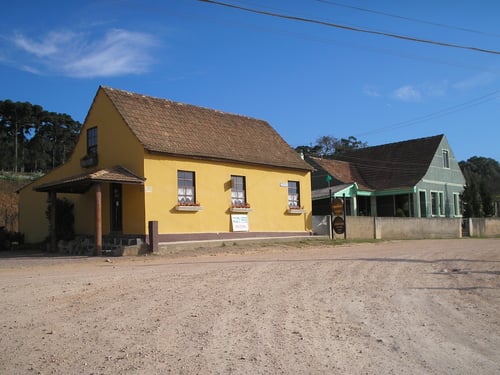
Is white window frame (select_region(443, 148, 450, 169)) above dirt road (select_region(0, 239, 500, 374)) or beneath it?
above

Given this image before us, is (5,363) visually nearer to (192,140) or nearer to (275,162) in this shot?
(192,140)

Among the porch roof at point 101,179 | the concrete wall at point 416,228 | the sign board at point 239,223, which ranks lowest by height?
the concrete wall at point 416,228

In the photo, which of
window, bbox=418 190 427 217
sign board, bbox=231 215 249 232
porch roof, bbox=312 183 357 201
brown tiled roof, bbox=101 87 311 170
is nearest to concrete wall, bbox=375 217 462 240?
window, bbox=418 190 427 217

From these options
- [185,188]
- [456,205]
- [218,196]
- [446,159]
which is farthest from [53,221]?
[456,205]

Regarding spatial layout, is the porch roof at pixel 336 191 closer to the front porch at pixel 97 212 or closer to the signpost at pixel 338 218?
the signpost at pixel 338 218

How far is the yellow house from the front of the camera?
771 inches

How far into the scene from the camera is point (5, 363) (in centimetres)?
549

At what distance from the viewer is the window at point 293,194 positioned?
996 inches

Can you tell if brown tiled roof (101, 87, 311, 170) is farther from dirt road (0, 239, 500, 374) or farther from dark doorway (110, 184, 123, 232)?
dirt road (0, 239, 500, 374)

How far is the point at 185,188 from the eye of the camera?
20.7m

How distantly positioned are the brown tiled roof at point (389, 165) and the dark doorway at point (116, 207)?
19394 millimetres

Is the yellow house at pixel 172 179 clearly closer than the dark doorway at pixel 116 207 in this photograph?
Yes

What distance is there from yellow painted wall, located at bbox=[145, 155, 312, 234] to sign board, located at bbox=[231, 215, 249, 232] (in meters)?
0.25

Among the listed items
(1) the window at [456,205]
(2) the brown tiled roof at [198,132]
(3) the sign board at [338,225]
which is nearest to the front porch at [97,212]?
(2) the brown tiled roof at [198,132]
